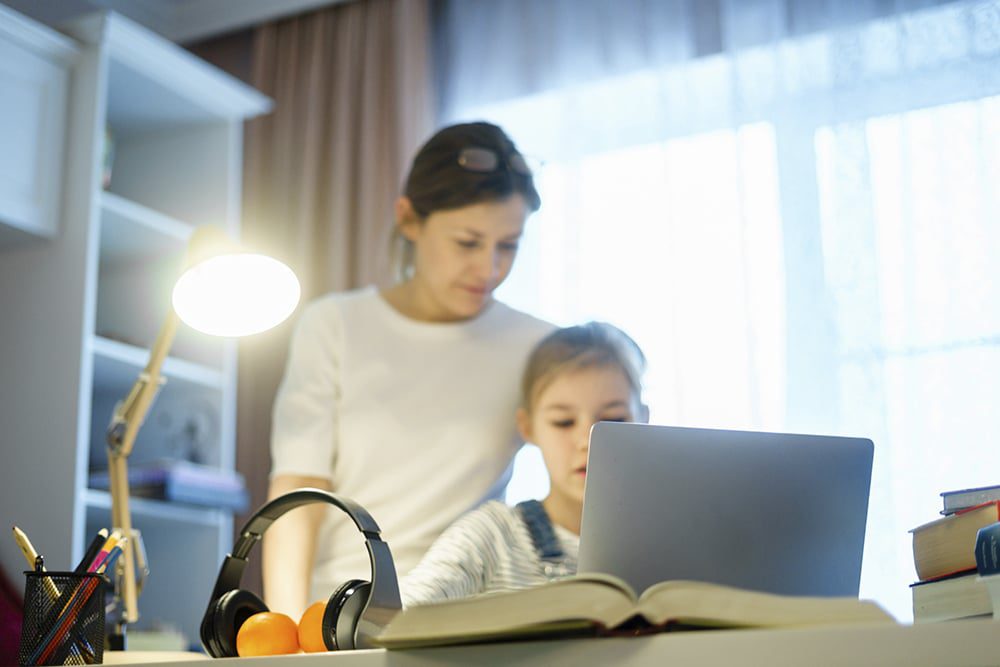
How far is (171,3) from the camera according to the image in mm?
3314

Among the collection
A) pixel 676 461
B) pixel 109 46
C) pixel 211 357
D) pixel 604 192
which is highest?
pixel 109 46

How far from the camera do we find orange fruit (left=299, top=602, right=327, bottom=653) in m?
0.91

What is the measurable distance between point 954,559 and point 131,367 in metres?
2.06

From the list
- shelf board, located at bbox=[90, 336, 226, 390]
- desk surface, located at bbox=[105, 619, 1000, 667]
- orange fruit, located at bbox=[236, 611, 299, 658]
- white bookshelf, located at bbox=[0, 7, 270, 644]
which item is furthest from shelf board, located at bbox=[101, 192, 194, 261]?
desk surface, located at bbox=[105, 619, 1000, 667]

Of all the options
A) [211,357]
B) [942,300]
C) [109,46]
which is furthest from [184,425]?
[942,300]

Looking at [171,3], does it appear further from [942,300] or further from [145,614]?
[942,300]

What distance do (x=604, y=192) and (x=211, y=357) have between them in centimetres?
107

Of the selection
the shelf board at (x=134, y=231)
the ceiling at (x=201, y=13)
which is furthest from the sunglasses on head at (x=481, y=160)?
the ceiling at (x=201, y=13)

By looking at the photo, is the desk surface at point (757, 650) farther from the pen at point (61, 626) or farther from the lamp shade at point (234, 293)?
the lamp shade at point (234, 293)

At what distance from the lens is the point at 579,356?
67.7 inches

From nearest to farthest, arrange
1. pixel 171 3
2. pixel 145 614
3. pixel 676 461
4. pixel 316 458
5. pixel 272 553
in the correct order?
pixel 676 461, pixel 272 553, pixel 316 458, pixel 145 614, pixel 171 3

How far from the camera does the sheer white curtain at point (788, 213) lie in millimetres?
2383

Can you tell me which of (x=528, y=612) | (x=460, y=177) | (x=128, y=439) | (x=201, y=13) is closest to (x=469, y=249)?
(x=460, y=177)

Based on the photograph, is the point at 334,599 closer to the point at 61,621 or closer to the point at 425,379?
the point at 61,621
